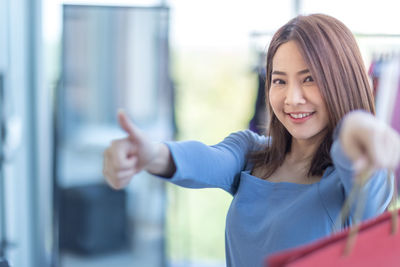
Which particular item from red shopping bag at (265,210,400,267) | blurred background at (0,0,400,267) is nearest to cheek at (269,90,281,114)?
red shopping bag at (265,210,400,267)

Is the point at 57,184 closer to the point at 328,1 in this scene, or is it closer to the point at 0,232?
the point at 0,232

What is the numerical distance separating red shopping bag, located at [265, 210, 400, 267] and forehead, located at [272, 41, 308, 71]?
39 cm

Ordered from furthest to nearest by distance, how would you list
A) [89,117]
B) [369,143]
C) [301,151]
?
[89,117]
[301,151]
[369,143]

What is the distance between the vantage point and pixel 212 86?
3922 mm

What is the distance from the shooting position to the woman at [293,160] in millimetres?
866

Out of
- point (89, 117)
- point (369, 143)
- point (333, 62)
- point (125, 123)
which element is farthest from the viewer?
point (89, 117)

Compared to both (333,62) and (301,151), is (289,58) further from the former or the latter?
(301,151)

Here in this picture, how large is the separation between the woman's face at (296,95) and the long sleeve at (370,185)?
0.18m

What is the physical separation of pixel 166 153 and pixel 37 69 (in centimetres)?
245

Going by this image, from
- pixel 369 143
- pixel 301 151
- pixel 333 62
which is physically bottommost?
pixel 301 151

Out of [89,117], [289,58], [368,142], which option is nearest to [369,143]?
[368,142]

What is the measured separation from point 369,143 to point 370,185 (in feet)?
0.93

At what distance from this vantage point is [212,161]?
1058mm

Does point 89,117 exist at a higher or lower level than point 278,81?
lower
